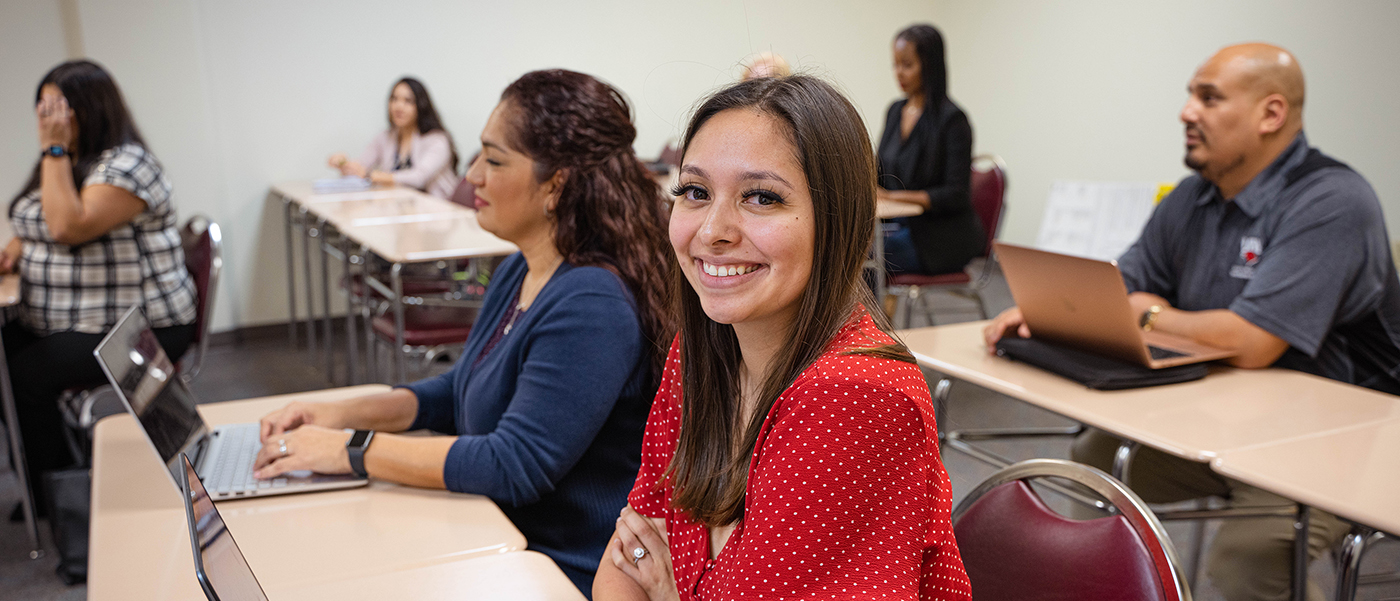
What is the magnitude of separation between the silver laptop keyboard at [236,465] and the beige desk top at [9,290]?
1468 mm

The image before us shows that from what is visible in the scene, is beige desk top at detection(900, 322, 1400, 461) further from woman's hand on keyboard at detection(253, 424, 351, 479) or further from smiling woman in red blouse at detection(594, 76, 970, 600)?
woman's hand on keyboard at detection(253, 424, 351, 479)

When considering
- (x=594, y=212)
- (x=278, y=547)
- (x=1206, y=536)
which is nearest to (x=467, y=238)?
(x=594, y=212)

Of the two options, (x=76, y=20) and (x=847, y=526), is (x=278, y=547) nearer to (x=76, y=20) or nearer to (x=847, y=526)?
(x=847, y=526)

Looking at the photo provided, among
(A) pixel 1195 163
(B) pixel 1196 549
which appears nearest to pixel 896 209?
(A) pixel 1195 163

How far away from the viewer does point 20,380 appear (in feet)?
8.34

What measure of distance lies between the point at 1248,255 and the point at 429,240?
7.55 ft

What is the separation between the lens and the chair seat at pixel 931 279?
381 centimetres

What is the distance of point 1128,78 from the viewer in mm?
5453

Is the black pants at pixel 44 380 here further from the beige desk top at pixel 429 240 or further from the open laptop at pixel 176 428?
the open laptop at pixel 176 428

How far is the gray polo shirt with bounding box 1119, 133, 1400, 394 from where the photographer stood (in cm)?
182

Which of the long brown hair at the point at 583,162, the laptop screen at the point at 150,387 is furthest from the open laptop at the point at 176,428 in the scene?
the long brown hair at the point at 583,162

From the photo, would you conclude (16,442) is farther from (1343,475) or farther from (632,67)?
(632,67)

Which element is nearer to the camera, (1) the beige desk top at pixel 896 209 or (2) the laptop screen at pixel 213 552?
(2) the laptop screen at pixel 213 552

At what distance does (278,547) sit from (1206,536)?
2.36 metres
